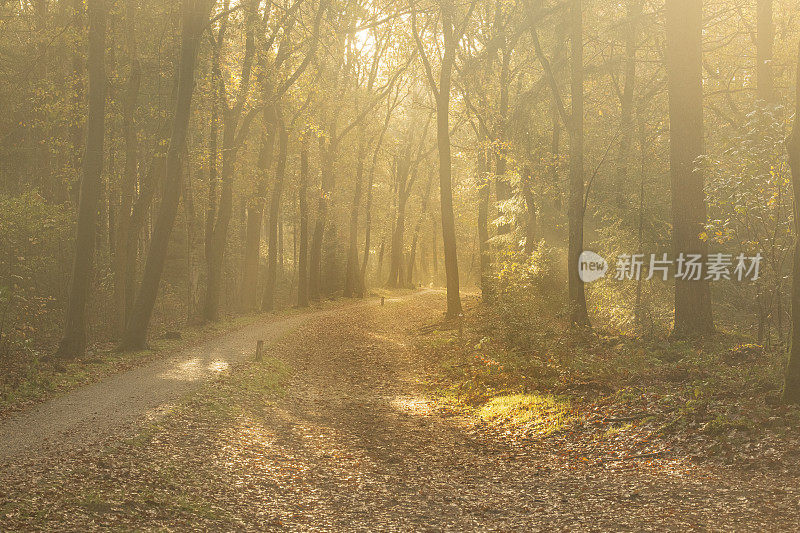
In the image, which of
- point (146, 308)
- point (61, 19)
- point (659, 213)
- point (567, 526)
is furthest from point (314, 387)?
point (61, 19)

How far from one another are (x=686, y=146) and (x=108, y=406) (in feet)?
41.7

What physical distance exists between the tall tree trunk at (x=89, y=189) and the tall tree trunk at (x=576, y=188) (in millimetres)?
12516

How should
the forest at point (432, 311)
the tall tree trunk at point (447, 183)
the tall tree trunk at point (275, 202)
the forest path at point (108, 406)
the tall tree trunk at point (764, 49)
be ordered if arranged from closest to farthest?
the forest at point (432, 311) → the forest path at point (108, 406) → the tall tree trunk at point (764, 49) → the tall tree trunk at point (447, 183) → the tall tree trunk at point (275, 202)

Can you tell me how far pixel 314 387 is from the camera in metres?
15.0

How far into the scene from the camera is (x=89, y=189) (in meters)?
14.8

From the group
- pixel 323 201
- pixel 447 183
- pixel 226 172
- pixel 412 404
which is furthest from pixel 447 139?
pixel 412 404

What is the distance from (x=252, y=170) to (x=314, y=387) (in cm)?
1464

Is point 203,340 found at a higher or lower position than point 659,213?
lower

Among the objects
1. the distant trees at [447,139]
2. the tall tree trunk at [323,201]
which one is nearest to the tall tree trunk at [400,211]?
the tall tree trunk at [323,201]

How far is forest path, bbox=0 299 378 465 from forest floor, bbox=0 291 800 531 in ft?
0.15

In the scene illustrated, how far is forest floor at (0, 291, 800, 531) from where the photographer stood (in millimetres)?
6492

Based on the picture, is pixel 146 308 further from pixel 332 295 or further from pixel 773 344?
pixel 332 295

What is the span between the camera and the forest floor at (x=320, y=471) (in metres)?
6.49

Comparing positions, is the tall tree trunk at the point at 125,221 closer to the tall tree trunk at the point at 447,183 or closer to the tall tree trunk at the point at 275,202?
the tall tree trunk at the point at 275,202
